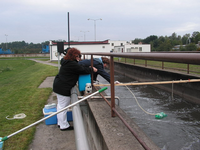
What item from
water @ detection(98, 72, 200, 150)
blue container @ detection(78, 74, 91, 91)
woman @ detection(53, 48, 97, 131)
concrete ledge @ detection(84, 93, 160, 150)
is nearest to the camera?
concrete ledge @ detection(84, 93, 160, 150)

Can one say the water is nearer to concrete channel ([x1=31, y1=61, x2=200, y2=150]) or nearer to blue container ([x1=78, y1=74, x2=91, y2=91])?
concrete channel ([x1=31, y1=61, x2=200, y2=150])

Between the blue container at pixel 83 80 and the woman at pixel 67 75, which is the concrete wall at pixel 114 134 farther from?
the blue container at pixel 83 80

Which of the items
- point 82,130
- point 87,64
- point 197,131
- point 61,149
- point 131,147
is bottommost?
point 197,131

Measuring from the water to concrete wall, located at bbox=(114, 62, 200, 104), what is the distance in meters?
0.40

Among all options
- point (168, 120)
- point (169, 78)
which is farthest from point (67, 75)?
point (169, 78)

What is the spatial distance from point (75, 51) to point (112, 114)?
4.96 feet

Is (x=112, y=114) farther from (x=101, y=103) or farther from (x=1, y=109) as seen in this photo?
(x=1, y=109)

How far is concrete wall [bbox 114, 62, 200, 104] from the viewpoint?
33.9ft

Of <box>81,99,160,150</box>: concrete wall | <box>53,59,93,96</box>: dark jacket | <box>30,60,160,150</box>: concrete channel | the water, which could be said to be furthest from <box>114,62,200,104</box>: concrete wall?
<box>81,99,160,150</box>: concrete wall

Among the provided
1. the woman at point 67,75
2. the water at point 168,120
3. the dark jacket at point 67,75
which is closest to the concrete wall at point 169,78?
the water at point 168,120

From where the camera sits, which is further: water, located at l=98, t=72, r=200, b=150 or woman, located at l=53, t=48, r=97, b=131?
water, located at l=98, t=72, r=200, b=150

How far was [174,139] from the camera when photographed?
5.85 metres

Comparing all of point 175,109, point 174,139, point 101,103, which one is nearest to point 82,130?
point 101,103

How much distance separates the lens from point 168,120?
743 centimetres
